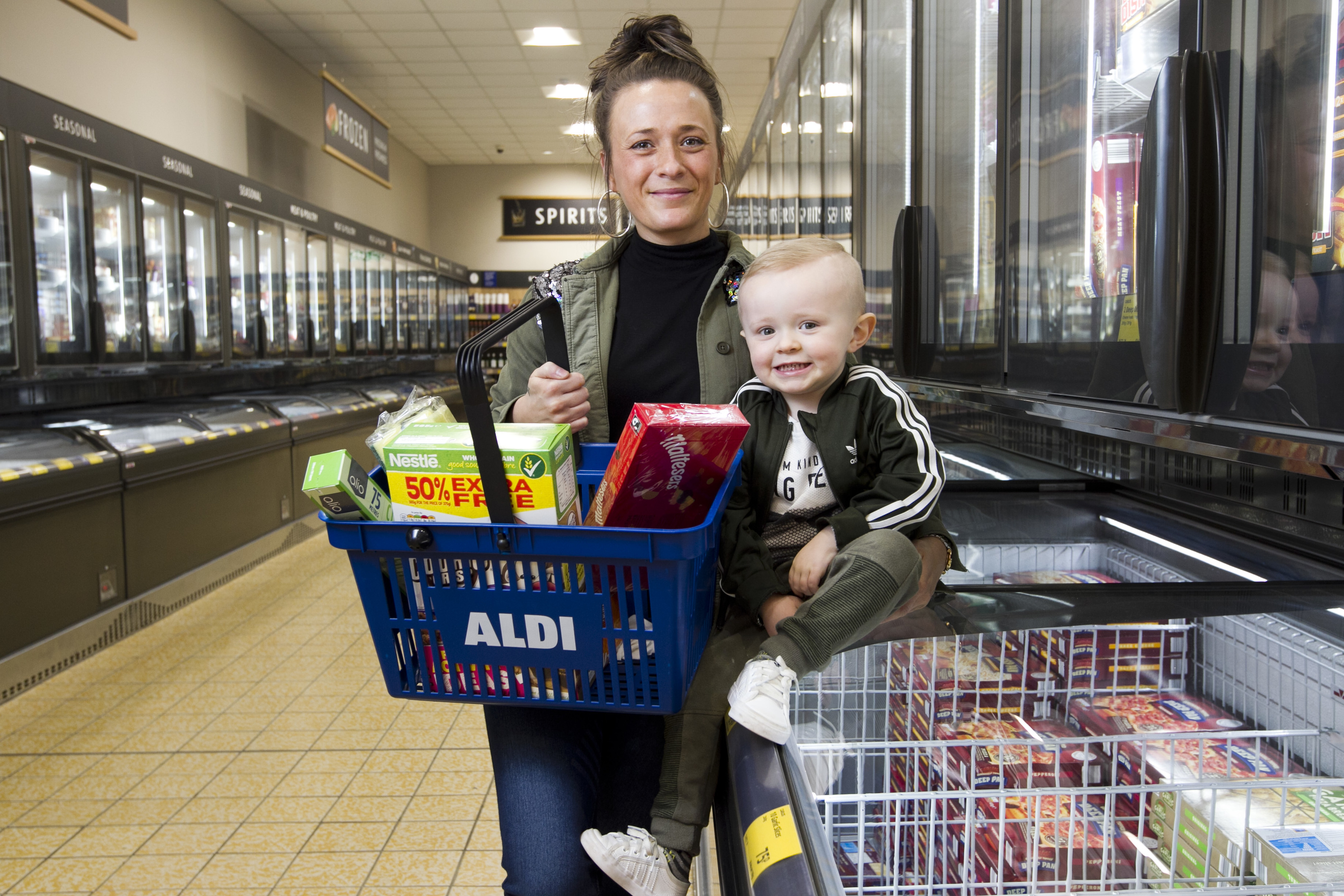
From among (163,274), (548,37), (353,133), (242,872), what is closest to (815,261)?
(242,872)

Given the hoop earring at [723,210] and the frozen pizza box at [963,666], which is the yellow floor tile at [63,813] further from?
the frozen pizza box at [963,666]

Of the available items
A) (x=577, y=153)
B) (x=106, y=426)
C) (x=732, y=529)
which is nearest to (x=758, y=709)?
(x=732, y=529)

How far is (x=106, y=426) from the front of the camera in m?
4.33

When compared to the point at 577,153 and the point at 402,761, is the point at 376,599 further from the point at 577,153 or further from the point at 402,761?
the point at 577,153

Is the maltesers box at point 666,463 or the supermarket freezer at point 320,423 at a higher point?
the maltesers box at point 666,463

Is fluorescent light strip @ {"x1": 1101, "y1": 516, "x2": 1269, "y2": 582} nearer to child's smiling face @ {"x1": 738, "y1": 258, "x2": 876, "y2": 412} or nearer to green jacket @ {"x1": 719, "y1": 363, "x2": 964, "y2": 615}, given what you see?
green jacket @ {"x1": 719, "y1": 363, "x2": 964, "y2": 615}

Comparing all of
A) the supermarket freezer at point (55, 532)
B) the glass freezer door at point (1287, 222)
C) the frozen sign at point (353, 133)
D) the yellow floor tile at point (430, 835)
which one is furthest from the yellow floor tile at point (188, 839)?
the frozen sign at point (353, 133)

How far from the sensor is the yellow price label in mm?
812

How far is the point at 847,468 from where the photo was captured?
4.74ft

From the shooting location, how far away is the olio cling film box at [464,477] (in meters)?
1.02

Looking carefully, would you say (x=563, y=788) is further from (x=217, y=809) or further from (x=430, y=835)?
(x=217, y=809)

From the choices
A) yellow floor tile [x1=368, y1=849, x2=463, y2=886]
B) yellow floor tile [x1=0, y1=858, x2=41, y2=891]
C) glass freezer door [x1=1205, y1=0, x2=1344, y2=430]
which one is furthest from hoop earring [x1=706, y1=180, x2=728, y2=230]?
yellow floor tile [x1=0, y1=858, x2=41, y2=891]

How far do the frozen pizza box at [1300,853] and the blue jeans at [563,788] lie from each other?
729mm

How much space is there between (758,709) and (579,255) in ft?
49.4
